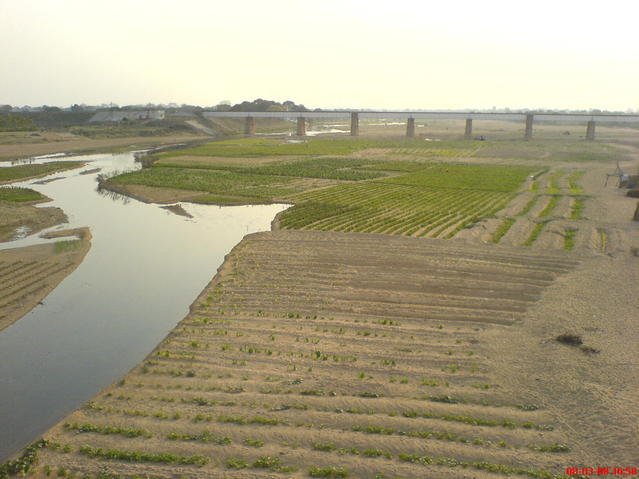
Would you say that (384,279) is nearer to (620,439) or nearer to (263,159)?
(620,439)

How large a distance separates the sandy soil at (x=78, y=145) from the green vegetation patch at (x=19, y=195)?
28656 mm

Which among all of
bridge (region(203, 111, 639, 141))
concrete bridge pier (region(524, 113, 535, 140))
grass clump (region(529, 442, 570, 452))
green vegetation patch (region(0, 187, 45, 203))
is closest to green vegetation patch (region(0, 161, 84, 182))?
green vegetation patch (region(0, 187, 45, 203))

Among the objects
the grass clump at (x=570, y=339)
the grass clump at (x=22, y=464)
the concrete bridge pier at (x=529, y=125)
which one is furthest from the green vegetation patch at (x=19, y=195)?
the concrete bridge pier at (x=529, y=125)

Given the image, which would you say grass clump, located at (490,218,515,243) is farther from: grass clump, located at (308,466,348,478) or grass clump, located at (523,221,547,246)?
grass clump, located at (308,466,348,478)

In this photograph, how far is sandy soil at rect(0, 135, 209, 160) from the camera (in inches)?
2677

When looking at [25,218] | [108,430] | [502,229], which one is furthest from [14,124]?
[108,430]

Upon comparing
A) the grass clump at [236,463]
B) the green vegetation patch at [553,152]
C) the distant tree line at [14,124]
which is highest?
the distant tree line at [14,124]

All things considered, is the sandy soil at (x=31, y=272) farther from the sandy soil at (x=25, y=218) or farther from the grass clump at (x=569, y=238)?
the grass clump at (x=569, y=238)

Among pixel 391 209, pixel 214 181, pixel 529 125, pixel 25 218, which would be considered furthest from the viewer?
pixel 529 125

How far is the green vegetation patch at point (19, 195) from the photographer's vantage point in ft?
113
